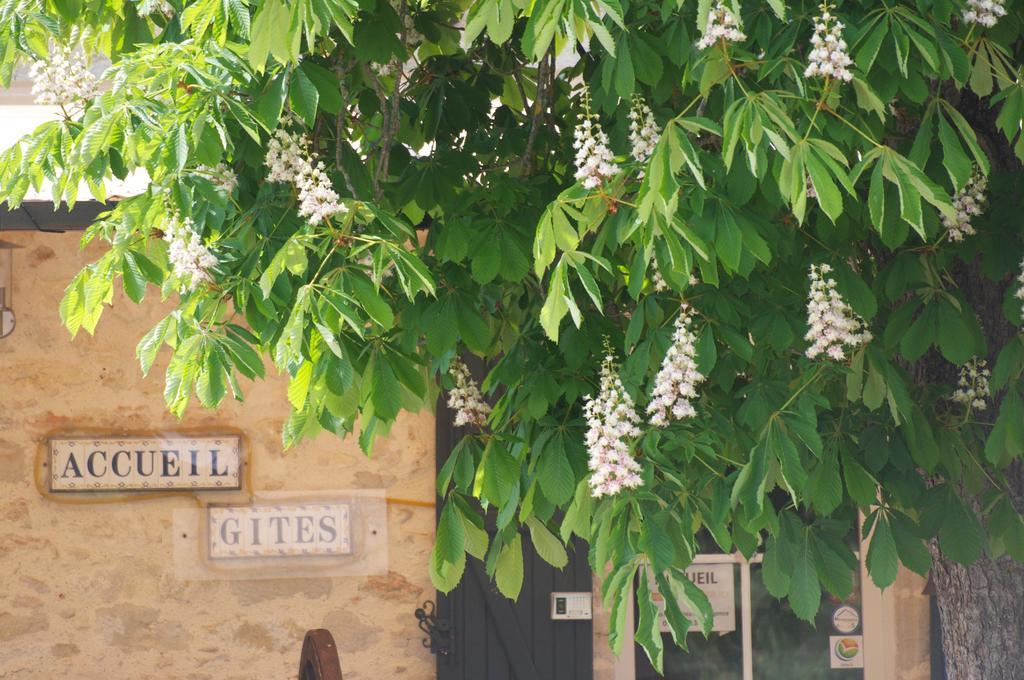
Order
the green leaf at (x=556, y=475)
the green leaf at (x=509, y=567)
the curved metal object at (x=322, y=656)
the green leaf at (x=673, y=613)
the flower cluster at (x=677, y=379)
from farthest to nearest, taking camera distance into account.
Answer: the curved metal object at (x=322, y=656) < the green leaf at (x=509, y=567) < the green leaf at (x=556, y=475) < the flower cluster at (x=677, y=379) < the green leaf at (x=673, y=613)

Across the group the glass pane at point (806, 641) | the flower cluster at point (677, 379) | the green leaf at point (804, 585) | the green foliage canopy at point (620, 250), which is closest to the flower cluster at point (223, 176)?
the green foliage canopy at point (620, 250)

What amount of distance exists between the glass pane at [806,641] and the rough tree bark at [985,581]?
297 cm

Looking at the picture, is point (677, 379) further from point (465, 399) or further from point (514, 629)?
point (514, 629)

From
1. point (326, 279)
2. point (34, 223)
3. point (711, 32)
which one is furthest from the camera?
point (34, 223)

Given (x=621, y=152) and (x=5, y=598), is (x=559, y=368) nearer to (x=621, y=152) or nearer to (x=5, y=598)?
(x=621, y=152)

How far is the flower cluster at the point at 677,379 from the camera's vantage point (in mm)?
2857

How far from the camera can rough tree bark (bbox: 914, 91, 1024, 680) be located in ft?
11.2

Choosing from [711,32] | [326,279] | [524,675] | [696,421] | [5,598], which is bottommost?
[524,675]

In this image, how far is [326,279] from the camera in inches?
107

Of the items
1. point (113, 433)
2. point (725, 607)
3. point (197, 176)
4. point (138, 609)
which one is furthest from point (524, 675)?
point (197, 176)

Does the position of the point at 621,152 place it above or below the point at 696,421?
above

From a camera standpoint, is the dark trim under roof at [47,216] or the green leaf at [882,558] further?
the dark trim under roof at [47,216]

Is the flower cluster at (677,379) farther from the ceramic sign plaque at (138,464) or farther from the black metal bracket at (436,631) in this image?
the ceramic sign plaque at (138,464)

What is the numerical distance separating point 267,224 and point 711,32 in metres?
1.14
